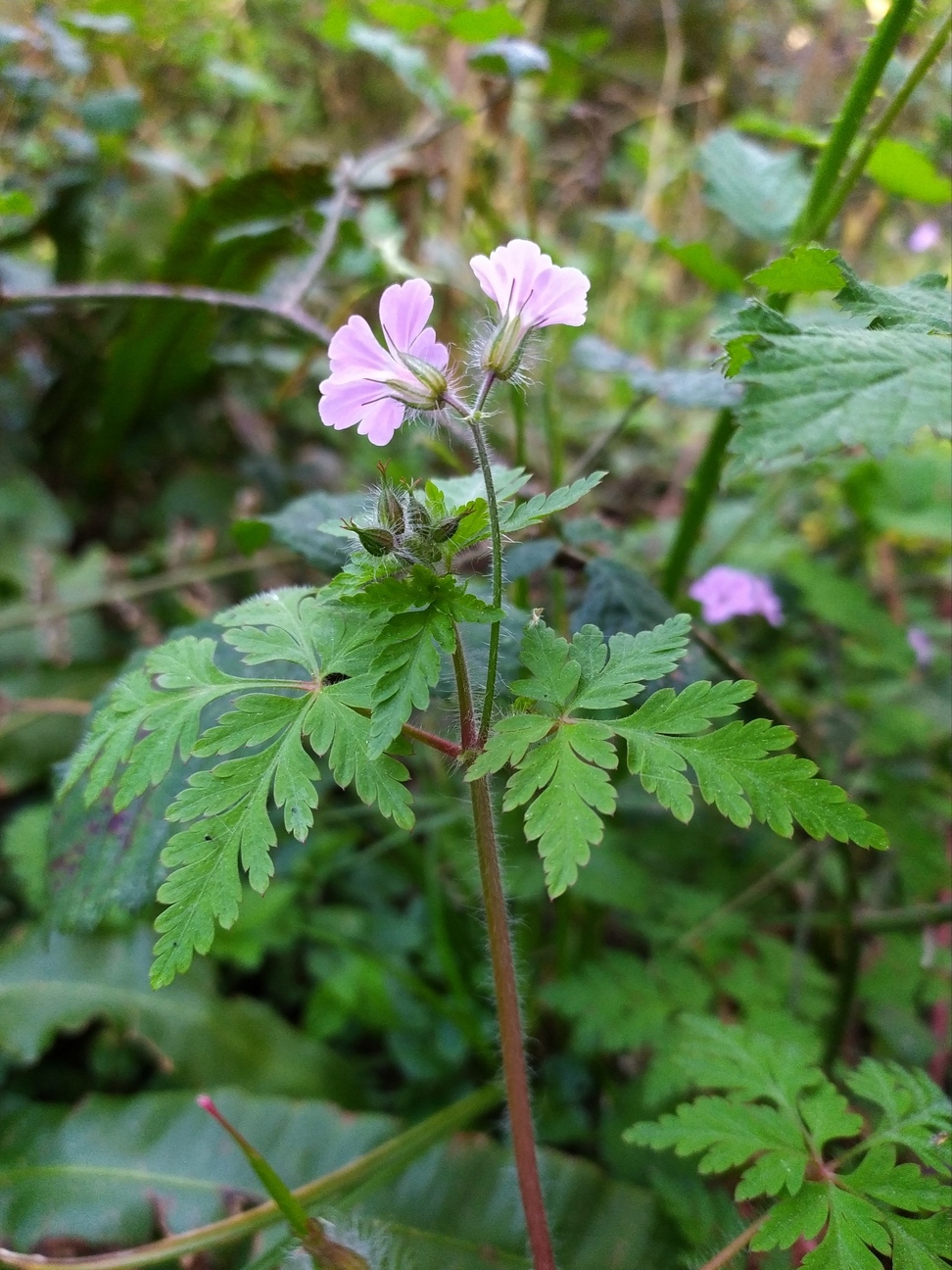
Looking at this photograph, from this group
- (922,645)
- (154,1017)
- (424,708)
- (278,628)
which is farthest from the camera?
(922,645)

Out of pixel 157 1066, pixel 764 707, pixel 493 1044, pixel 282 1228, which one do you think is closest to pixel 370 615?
pixel 764 707

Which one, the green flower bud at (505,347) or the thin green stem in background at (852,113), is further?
the thin green stem in background at (852,113)

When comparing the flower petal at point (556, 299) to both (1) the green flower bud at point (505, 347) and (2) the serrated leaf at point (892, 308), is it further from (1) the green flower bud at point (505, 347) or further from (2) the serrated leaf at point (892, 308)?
(2) the serrated leaf at point (892, 308)

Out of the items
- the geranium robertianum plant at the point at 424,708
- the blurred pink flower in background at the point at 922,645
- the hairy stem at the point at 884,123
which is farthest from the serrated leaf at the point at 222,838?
the blurred pink flower in background at the point at 922,645

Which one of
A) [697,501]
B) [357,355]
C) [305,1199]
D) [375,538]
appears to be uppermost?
[357,355]

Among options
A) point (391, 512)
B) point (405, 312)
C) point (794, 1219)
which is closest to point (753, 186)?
point (405, 312)

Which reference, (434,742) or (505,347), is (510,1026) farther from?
(505,347)
